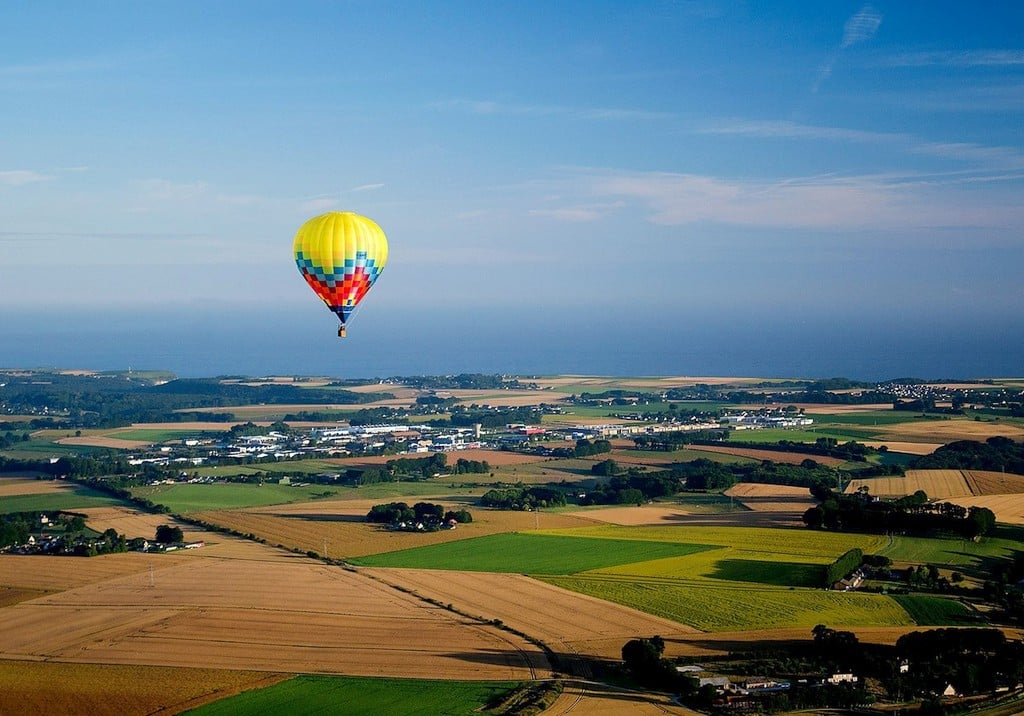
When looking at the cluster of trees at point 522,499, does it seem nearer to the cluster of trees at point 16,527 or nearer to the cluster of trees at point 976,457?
the cluster of trees at point 16,527

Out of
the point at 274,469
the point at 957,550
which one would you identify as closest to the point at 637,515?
the point at 957,550

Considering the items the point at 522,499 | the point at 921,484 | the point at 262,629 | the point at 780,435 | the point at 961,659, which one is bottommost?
the point at 262,629

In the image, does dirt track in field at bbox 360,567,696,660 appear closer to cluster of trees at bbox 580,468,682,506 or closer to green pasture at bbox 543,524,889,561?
green pasture at bbox 543,524,889,561

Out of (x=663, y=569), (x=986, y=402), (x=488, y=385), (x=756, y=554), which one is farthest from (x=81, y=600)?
(x=488, y=385)

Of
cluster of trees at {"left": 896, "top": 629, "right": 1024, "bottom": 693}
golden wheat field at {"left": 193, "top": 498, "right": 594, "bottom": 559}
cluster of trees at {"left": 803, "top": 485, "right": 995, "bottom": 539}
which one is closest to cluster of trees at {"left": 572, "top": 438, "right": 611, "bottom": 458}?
golden wheat field at {"left": 193, "top": 498, "right": 594, "bottom": 559}

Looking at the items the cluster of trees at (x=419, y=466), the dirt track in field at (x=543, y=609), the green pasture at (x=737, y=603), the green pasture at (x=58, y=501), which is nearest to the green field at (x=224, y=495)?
the green pasture at (x=58, y=501)

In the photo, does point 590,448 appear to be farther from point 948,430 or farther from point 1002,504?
point 1002,504
